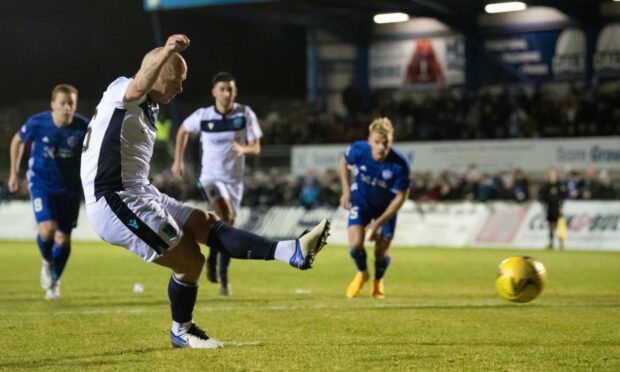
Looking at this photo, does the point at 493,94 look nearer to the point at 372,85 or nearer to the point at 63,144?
the point at 372,85

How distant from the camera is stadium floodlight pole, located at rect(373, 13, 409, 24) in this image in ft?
123

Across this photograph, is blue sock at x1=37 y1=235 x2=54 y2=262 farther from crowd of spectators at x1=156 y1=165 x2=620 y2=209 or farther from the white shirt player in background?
crowd of spectators at x1=156 y1=165 x2=620 y2=209

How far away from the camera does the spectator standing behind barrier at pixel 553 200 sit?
78.4 ft

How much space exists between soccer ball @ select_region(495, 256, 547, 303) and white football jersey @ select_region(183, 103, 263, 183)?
16.0 ft

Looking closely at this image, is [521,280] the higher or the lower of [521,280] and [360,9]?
the lower

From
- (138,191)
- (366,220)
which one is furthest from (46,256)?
(138,191)

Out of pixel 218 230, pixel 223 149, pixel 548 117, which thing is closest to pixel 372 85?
pixel 548 117

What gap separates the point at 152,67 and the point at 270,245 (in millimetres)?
1397

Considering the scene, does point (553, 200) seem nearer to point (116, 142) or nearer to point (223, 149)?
point (223, 149)

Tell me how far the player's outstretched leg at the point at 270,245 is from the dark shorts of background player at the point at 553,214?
18.0 m

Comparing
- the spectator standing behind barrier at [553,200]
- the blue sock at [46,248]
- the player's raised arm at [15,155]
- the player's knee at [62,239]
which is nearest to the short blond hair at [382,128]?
the player's knee at [62,239]

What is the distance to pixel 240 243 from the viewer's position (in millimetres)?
6770

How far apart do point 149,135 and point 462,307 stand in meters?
4.53

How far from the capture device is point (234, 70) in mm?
40094
